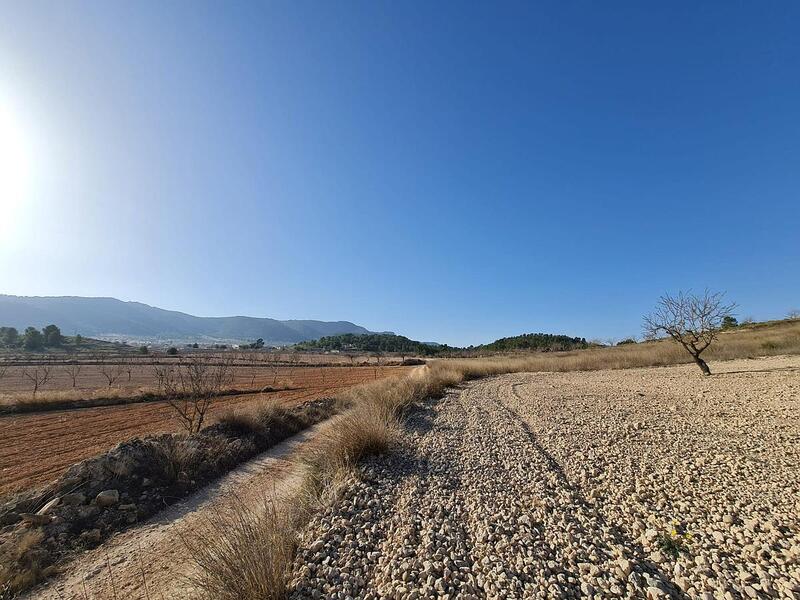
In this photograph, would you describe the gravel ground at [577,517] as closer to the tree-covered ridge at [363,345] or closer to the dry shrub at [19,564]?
the dry shrub at [19,564]

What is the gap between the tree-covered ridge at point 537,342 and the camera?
83256 mm

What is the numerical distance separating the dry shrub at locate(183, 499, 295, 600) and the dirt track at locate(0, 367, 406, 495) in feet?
31.9

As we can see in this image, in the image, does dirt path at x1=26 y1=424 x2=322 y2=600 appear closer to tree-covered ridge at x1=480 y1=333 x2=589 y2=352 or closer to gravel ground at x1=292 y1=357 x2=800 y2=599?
gravel ground at x1=292 y1=357 x2=800 y2=599

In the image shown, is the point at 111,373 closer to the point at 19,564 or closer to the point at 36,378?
the point at 36,378

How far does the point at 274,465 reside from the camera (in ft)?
39.9

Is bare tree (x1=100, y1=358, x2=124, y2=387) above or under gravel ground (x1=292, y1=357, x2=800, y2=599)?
under

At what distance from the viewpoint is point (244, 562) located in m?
4.09

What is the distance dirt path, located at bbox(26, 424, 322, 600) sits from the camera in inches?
226

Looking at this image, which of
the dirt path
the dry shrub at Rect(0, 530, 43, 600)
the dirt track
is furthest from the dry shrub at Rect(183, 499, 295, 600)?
the dirt track

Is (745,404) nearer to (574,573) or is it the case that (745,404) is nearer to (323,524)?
(574,573)

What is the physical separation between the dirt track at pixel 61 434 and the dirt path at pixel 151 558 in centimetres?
460

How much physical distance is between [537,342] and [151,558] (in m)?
97.1

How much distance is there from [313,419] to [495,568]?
16.1 meters

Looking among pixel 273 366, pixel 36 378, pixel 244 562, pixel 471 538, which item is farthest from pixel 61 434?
pixel 273 366
